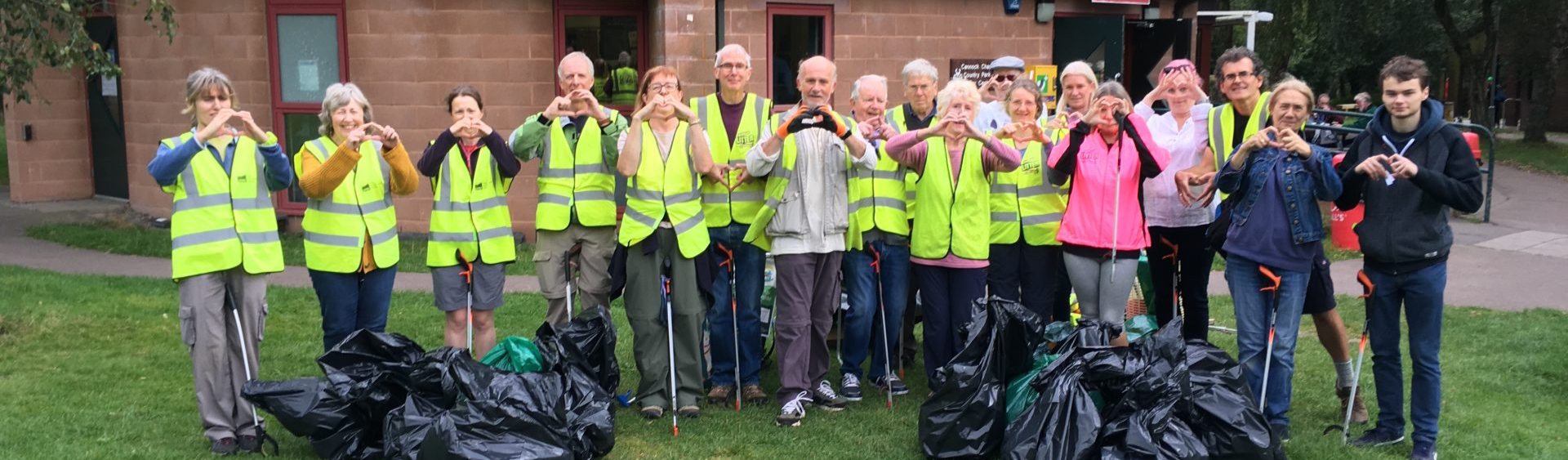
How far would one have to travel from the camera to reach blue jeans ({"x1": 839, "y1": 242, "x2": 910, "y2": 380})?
6.55 m

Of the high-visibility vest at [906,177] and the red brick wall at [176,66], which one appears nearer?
the high-visibility vest at [906,177]

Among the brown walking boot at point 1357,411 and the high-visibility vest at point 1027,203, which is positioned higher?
the high-visibility vest at point 1027,203

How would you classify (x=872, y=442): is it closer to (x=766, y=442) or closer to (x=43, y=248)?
(x=766, y=442)

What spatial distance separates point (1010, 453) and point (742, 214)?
1.98 meters

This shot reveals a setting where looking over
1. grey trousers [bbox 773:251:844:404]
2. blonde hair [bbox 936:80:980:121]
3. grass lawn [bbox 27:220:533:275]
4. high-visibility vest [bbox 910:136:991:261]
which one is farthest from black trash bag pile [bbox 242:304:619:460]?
grass lawn [bbox 27:220:533:275]

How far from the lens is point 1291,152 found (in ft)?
18.7

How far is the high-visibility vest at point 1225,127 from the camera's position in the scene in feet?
20.2

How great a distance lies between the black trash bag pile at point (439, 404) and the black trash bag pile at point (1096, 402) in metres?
1.59

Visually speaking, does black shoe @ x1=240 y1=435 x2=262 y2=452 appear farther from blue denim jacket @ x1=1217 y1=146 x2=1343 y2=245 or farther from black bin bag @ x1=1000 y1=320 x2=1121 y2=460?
blue denim jacket @ x1=1217 y1=146 x2=1343 y2=245

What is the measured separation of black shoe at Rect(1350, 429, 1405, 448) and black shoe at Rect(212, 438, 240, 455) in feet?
16.9

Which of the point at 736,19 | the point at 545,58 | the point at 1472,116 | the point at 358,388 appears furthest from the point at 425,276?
the point at 1472,116

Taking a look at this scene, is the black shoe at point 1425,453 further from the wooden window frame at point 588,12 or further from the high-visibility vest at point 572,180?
the wooden window frame at point 588,12

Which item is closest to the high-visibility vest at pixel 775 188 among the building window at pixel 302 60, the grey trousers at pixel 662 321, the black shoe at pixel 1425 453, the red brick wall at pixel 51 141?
the grey trousers at pixel 662 321

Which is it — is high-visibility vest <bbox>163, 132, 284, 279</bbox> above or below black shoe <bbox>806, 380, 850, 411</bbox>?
above
